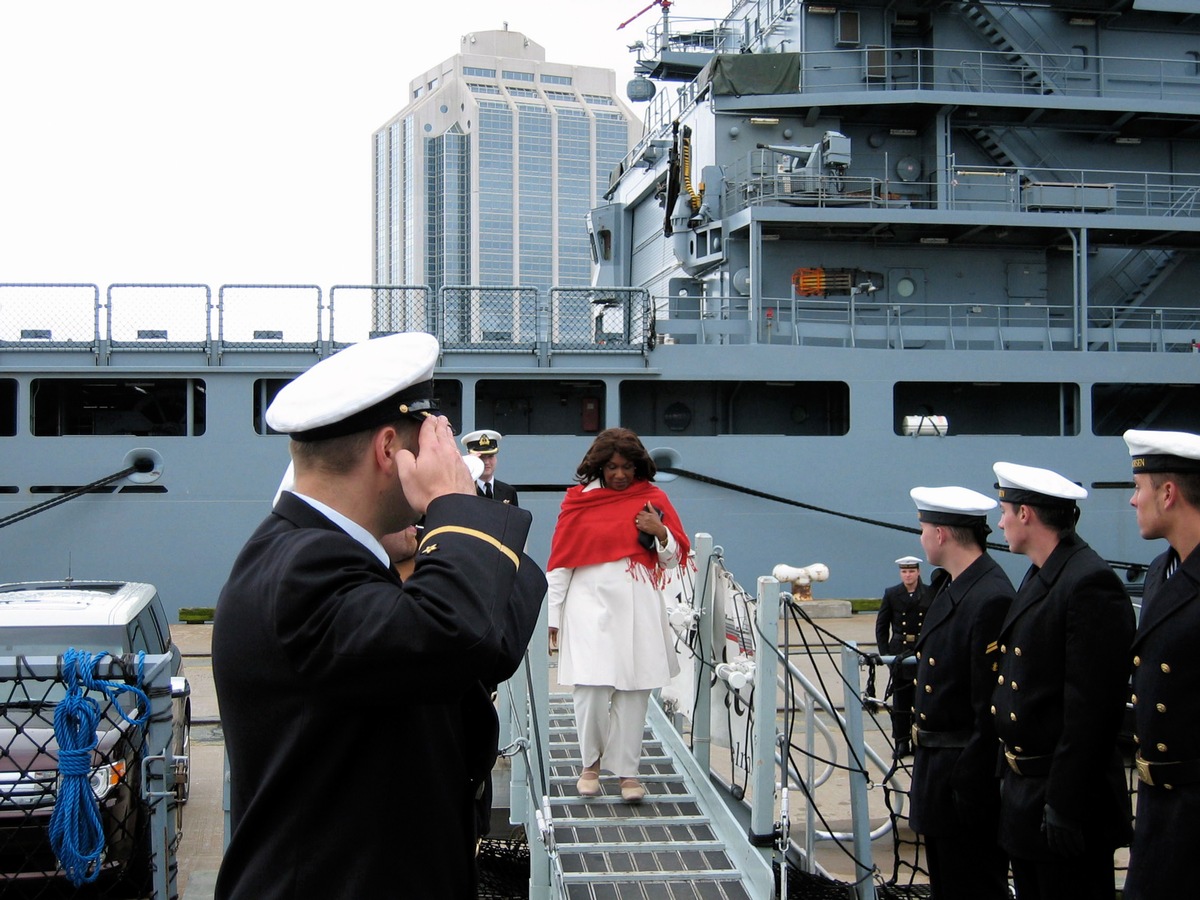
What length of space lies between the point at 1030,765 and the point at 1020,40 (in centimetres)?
1481

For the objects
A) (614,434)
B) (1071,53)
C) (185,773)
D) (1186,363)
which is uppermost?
(1071,53)

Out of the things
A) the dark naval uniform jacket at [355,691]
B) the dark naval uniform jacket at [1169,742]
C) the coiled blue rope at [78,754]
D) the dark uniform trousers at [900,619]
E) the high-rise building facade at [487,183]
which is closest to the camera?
the dark naval uniform jacket at [355,691]

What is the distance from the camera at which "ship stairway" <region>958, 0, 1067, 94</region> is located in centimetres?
1534

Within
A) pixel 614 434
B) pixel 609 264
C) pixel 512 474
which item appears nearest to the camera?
pixel 614 434

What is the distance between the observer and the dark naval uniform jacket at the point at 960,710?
12.7ft

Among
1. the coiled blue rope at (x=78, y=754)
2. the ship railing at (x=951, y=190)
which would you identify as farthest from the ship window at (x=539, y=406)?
the coiled blue rope at (x=78, y=754)

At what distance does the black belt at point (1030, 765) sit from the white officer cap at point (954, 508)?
94 centimetres

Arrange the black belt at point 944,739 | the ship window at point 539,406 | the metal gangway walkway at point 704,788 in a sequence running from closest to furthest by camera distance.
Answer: the black belt at point 944,739 → the metal gangway walkway at point 704,788 → the ship window at point 539,406

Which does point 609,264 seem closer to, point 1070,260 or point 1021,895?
point 1070,260

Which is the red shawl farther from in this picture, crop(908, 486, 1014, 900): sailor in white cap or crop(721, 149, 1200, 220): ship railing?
crop(721, 149, 1200, 220): ship railing

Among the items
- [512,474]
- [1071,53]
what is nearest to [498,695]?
[512,474]

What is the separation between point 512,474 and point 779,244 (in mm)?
5011

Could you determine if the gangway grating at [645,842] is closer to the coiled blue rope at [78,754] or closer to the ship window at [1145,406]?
the coiled blue rope at [78,754]

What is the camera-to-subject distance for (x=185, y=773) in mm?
5676
